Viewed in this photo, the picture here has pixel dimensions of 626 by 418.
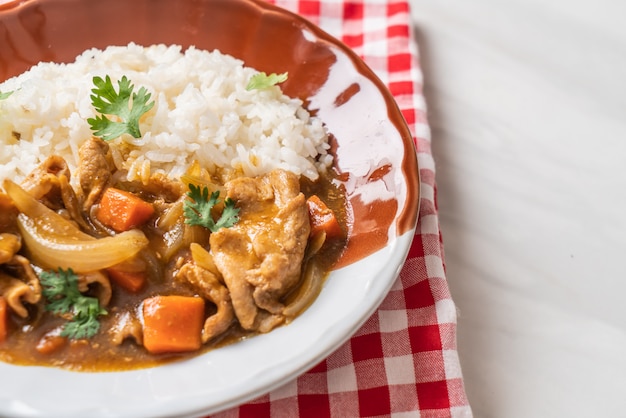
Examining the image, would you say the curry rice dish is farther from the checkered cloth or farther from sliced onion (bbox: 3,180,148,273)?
the checkered cloth

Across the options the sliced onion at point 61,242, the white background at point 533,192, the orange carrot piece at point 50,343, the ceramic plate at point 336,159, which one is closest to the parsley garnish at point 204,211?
the sliced onion at point 61,242

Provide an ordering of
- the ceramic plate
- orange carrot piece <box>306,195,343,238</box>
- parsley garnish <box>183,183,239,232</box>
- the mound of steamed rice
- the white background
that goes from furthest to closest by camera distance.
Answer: the mound of steamed rice, the white background, orange carrot piece <box>306,195,343,238</box>, parsley garnish <box>183,183,239,232</box>, the ceramic plate

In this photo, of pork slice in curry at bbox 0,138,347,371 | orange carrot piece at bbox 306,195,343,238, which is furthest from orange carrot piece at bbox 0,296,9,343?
orange carrot piece at bbox 306,195,343,238

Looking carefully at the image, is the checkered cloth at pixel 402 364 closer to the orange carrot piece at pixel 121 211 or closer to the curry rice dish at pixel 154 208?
the curry rice dish at pixel 154 208

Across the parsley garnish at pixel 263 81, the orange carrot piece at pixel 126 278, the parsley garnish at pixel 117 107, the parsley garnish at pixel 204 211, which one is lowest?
the orange carrot piece at pixel 126 278

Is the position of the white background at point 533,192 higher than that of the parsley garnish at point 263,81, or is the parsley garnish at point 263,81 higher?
the parsley garnish at point 263,81

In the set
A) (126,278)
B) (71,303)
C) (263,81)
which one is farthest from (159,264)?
(263,81)
